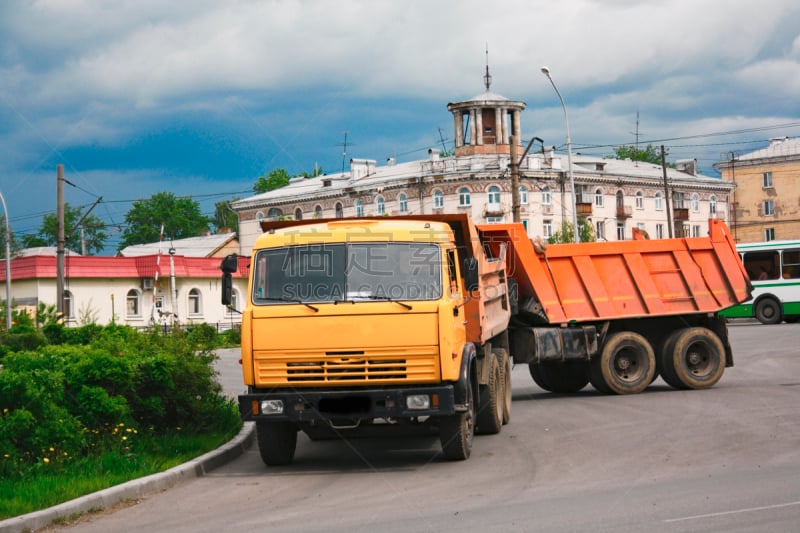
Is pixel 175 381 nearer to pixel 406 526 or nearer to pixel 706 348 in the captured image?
pixel 406 526

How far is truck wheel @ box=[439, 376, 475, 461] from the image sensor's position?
1152 cm

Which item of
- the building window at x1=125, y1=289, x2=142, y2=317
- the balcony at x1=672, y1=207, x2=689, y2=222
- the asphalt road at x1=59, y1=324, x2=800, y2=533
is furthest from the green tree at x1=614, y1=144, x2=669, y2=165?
the asphalt road at x1=59, y1=324, x2=800, y2=533

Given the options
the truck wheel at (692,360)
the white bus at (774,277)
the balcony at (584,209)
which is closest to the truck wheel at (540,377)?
the truck wheel at (692,360)

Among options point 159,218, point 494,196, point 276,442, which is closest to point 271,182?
point 159,218

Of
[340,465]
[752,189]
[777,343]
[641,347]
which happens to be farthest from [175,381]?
[752,189]

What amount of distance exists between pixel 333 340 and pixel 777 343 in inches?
893

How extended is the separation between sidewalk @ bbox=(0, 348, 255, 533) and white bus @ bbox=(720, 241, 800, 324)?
32109 millimetres

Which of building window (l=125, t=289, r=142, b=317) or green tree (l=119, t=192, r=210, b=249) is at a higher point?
green tree (l=119, t=192, r=210, b=249)

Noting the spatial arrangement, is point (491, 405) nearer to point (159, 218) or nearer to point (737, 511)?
point (737, 511)

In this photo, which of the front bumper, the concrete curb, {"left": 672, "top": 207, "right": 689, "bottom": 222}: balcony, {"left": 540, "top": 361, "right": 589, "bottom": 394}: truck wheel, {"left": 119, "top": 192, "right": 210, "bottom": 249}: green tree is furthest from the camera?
{"left": 119, "top": 192, "right": 210, "bottom": 249}: green tree

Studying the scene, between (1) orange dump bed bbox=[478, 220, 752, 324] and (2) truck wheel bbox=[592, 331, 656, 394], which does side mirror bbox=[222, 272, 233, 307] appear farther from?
(2) truck wheel bbox=[592, 331, 656, 394]

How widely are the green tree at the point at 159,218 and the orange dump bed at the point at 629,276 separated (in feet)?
331

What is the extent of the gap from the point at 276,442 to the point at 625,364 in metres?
8.74

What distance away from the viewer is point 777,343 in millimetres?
30812
